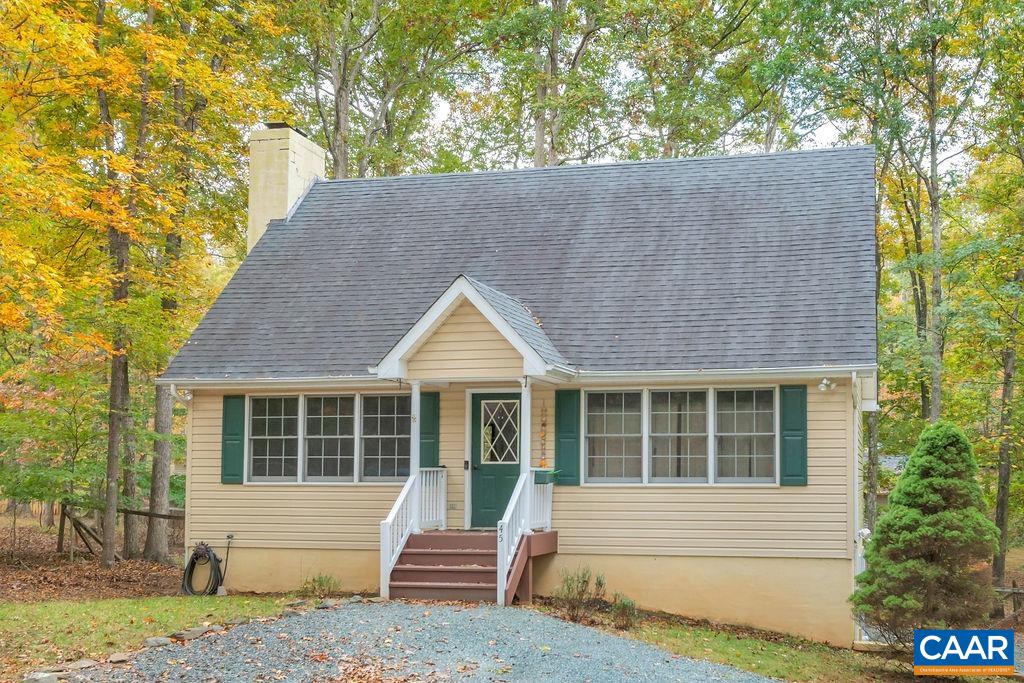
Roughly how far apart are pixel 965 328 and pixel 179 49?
15.5 meters

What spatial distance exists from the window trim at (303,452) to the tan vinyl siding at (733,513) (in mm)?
2422

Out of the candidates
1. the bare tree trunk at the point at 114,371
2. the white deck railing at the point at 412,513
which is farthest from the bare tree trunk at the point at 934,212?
the bare tree trunk at the point at 114,371

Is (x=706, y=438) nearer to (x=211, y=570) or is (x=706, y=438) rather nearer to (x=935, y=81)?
(x=211, y=570)

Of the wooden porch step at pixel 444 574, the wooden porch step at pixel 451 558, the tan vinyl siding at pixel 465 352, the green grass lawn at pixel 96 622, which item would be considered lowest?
the green grass lawn at pixel 96 622

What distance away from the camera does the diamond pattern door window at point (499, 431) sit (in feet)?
45.6

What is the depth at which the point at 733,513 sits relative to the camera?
1291cm

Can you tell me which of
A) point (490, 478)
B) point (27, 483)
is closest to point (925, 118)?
point (490, 478)

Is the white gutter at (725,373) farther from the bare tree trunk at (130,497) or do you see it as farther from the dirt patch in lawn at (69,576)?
the bare tree trunk at (130,497)

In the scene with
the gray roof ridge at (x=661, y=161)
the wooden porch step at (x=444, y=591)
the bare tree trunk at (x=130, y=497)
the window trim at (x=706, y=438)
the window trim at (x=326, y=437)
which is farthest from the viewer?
the bare tree trunk at (x=130, y=497)

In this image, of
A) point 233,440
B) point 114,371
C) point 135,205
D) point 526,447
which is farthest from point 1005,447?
point 135,205

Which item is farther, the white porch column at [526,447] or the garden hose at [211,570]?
the garden hose at [211,570]

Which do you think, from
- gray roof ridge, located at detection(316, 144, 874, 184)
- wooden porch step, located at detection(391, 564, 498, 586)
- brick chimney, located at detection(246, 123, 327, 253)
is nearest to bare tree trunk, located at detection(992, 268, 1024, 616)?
gray roof ridge, located at detection(316, 144, 874, 184)

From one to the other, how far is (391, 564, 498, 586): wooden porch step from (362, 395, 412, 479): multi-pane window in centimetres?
203

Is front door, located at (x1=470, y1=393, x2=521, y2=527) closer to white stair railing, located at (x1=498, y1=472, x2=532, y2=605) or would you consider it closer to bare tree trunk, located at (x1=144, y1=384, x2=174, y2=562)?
white stair railing, located at (x1=498, y1=472, x2=532, y2=605)
